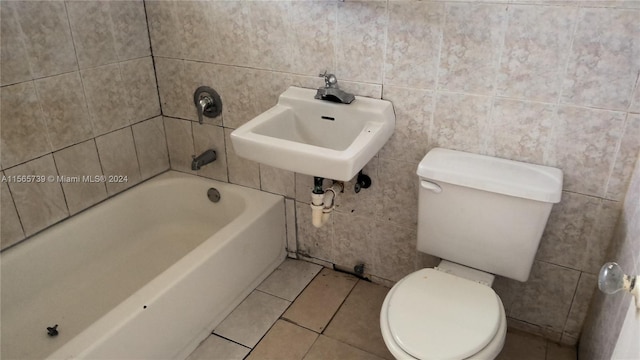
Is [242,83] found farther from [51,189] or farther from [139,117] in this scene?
[51,189]

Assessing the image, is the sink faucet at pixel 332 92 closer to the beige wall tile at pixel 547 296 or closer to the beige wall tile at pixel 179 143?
the beige wall tile at pixel 179 143

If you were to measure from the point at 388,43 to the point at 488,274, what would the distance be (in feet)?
2.87

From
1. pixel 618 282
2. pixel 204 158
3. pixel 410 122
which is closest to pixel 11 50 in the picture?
pixel 204 158

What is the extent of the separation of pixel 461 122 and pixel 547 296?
73 cm

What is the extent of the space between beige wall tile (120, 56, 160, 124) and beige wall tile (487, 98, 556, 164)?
152 centimetres

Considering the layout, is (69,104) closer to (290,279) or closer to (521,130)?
(290,279)

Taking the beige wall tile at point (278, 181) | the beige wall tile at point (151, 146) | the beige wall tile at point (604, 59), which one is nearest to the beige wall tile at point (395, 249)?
the beige wall tile at point (278, 181)

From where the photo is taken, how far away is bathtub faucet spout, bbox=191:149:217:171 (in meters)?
2.02

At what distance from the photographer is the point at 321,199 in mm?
1695

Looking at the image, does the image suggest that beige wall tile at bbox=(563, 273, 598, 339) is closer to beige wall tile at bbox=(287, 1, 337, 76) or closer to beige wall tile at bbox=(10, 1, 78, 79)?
beige wall tile at bbox=(287, 1, 337, 76)

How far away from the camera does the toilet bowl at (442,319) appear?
4.00ft

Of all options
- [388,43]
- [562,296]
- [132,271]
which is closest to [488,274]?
[562,296]

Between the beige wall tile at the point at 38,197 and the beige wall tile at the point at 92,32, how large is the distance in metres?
0.43

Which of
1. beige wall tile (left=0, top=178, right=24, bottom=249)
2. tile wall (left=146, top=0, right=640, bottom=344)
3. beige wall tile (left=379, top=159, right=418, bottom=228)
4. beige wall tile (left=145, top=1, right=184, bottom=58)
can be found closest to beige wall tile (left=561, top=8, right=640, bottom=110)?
tile wall (left=146, top=0, right=640, bottom=344)
